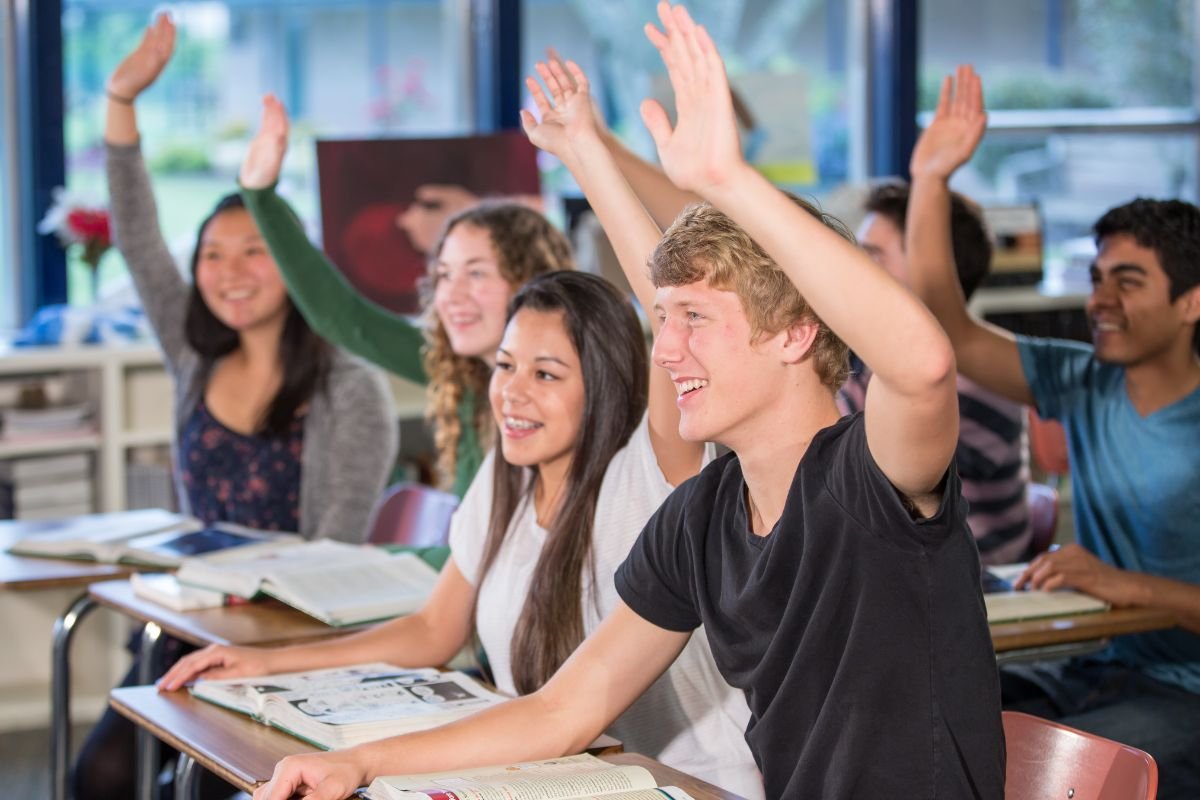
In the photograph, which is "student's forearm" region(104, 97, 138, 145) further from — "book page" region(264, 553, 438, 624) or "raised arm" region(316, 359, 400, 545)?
"book page" region(264, 553, 438, 624)

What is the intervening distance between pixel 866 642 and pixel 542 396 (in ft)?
2.88

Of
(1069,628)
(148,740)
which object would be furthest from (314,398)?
(1069,628)

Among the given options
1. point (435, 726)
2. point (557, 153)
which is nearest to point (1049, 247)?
point (557, 153)

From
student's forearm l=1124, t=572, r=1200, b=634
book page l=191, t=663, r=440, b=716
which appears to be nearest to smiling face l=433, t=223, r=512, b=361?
book page l=191, t=663, r=440, b=716

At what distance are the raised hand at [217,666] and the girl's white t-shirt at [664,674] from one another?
334 mm

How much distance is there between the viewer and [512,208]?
3.15 m

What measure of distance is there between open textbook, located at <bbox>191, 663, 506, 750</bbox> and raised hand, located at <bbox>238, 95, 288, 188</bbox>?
1271mm

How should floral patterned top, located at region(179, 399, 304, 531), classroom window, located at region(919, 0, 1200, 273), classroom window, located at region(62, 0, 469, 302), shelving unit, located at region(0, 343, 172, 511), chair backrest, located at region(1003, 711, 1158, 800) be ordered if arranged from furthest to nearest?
classroom window, located at region(919, 0, 1200, 273)
classroom window, located at region(62, 0, 469, 302)
shelving unit, located at region(0, 343, 172, 511)
floral patterned top, located at region(179, 399, 304, 531)
chair backrest, located at region(1003, 711, 1158, 800)

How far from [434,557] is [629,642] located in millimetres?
1114

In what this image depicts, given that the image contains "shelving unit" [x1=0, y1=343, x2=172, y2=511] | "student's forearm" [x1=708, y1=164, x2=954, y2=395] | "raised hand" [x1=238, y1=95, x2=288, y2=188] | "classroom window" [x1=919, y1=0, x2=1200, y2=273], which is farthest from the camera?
"classroom window" [x1=919, y1=0, x2=1200, y2=273]

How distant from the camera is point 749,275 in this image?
167 centimetres

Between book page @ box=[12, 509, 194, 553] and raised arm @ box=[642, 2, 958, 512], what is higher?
raised arm @ box=[642, 2, 958, 512]

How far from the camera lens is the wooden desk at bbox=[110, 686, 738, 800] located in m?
1.85

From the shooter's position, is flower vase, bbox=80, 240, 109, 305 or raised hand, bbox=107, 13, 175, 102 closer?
raised hand, bbox=107, 13, 175, 102
